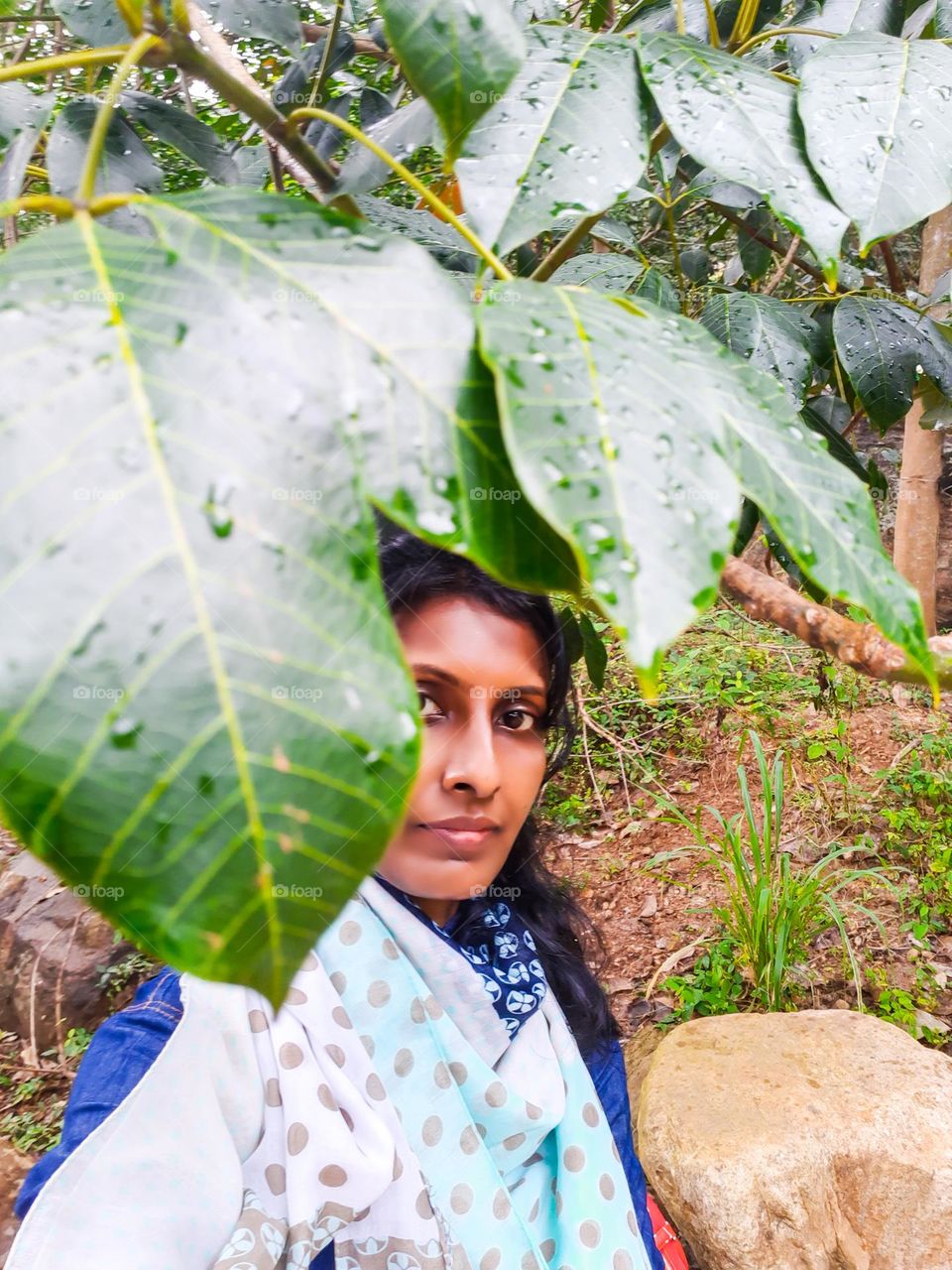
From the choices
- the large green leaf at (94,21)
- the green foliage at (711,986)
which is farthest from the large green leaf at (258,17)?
the green foliage at (711,986)

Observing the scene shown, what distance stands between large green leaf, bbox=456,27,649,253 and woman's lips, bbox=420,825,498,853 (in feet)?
2.10

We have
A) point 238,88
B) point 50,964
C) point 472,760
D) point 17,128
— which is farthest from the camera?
point 50,964

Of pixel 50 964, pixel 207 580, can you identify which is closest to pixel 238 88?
pixel 207 580

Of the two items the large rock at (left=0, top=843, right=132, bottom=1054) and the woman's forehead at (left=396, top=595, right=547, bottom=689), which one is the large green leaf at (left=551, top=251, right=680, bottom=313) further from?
the large rock at (left=0, top=843, right=132, bottom=1054)

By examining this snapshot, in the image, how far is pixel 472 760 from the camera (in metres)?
0.83

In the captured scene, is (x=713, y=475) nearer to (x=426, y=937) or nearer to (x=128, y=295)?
(x=128, y=295)

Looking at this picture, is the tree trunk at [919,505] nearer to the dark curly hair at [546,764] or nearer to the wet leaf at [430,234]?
the dark curly hair at [546,764]

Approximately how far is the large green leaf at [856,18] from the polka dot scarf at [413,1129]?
954mm

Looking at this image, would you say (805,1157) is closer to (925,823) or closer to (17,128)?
(925,823)

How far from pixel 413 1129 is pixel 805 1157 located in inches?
39.7

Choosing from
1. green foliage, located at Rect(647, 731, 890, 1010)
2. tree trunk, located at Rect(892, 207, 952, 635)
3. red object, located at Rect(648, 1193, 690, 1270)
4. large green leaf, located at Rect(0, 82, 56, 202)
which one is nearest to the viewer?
large green leaf, located at Rect(0, 82, 56, 202)

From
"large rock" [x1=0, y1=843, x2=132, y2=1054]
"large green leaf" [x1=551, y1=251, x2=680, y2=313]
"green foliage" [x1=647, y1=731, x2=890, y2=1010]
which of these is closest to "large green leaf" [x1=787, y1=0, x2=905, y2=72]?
"large green leaf" [x1=551, y1=251, x2=680, y2=313]

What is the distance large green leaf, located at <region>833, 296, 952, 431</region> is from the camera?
90cm

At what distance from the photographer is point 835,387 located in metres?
1.22
